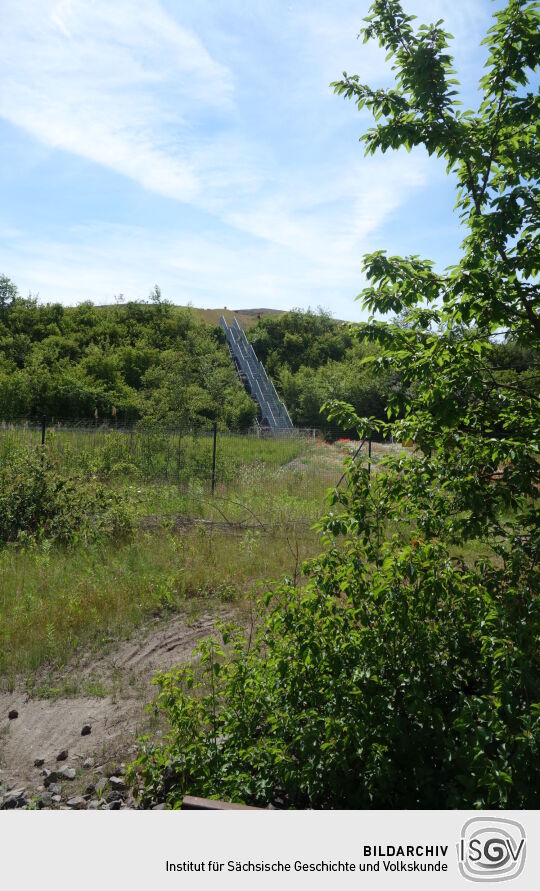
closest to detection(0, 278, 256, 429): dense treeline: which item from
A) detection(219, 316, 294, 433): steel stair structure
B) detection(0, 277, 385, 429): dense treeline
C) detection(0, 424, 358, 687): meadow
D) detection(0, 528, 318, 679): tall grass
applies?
detection(0, 277, 385, 429): dense treeline

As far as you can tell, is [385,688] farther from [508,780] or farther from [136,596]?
[136,596]

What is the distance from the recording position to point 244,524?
412 inches

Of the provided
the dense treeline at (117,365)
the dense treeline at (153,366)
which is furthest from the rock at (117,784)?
the dense treeline at (117,365)

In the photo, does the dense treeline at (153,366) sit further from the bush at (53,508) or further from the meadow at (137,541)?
the bush at (53,508)

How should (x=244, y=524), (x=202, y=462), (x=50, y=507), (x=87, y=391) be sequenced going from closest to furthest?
(x=50, y=507)
(x=244, y=524)
(x=202, y=462)
(x=87, y=391)

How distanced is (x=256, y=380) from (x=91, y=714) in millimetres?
34871

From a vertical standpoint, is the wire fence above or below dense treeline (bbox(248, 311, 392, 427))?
below

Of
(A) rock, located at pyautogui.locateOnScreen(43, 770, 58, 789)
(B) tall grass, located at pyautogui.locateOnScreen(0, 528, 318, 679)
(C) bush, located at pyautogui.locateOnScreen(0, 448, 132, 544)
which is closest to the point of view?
(A) rock, located at pyautogui.locateOnScreen(43, 770, 58, 789)

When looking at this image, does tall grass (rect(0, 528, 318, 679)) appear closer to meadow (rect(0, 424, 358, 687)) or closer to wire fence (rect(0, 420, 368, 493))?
meadow (rect(0, 424, 358, 687))

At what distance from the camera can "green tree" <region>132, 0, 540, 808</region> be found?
2783 mm

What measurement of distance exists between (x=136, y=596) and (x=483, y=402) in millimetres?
5147

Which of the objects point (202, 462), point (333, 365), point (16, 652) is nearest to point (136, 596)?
point (16, 652)
